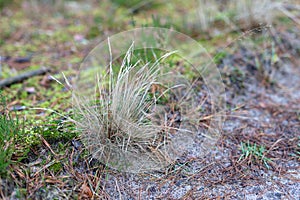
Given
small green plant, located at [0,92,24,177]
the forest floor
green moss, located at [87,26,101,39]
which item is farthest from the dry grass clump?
green moss, located at [87,26,101,39]

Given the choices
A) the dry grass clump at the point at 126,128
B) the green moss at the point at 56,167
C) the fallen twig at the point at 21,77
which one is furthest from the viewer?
the fallen twig at the point at 21,77

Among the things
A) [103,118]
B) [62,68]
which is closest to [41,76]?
[62,68]

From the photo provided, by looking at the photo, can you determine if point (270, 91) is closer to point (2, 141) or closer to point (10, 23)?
point (2, 141)

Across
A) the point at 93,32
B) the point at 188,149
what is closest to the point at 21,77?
the point at 93,32

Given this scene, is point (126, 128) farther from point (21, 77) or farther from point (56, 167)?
point (21, 77)

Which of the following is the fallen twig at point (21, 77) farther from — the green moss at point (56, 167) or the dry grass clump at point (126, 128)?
the green moss at point (56, 167)

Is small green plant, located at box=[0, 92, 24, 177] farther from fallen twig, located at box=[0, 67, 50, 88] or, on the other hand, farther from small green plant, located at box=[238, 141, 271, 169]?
small green plant, located at box=[238, 141, 271, 169]

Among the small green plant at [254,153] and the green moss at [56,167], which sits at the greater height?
the green moss at [56,167]

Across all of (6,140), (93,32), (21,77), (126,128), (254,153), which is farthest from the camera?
(93,32)

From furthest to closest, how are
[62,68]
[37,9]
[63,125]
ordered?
[37,9]
[62,68]
[63,125]

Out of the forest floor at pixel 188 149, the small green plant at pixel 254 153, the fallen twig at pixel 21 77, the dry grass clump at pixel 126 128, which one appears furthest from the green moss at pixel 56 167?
the fallen twig at pixel 21 77

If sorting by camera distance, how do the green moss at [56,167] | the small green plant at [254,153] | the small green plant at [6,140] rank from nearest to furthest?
1. the small green plant at [6,140]
2. the green moss at [56,167]
3. the small green plant at [254,153]
